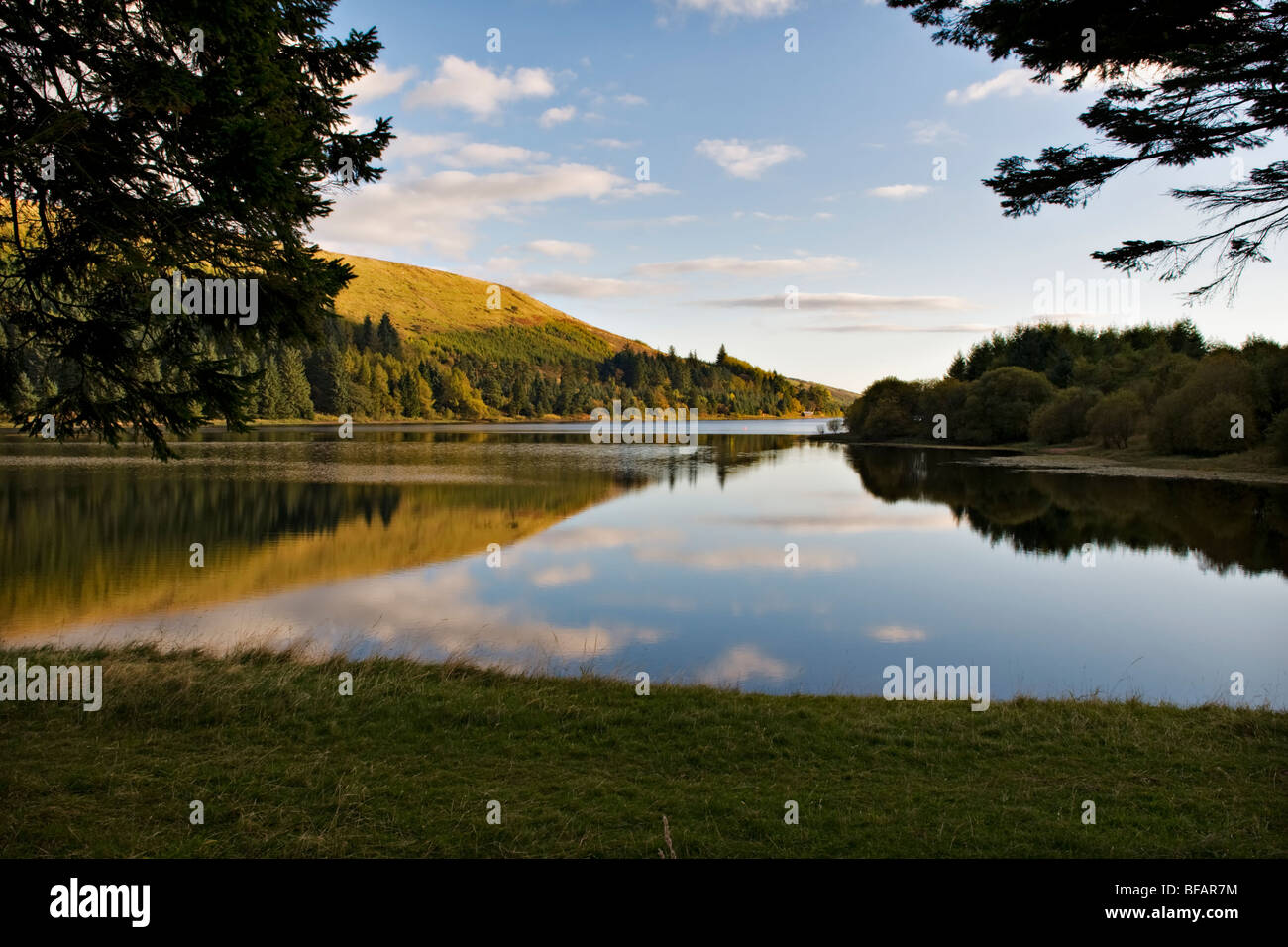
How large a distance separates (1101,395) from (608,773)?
78.2m

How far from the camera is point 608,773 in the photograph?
21.6 feet

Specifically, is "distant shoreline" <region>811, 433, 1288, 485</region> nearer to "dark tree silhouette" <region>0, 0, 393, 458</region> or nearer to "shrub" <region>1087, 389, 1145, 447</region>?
"shrub" <region>1087, 389, 1145, 447</region>

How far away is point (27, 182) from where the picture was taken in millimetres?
7086

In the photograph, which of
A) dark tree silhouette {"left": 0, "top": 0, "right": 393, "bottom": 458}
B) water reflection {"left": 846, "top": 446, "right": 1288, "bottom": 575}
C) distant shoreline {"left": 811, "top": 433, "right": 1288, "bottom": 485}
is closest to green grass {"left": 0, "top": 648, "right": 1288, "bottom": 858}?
dark tree silhouette {"left": 0, "top": 0, "right": 393, "bottom": 458}

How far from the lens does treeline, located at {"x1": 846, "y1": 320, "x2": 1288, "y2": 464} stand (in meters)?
49.5

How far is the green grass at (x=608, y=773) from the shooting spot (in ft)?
17.1

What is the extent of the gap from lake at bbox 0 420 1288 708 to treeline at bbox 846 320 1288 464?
1230 cm

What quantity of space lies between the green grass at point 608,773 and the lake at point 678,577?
11.6 feet

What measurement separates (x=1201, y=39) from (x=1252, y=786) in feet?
20.0

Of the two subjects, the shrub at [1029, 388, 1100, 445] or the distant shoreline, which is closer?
the distant shoreline

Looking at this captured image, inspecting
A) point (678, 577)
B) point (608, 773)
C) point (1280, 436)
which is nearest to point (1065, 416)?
point (1280, 436)
